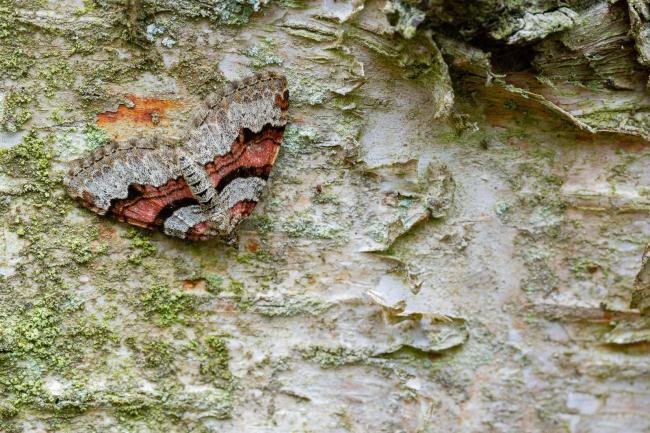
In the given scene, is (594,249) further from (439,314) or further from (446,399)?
(446,399)

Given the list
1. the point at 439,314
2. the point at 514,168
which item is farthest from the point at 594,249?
the point at 439,314

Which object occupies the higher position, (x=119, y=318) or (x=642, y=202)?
(x=642, y=202)

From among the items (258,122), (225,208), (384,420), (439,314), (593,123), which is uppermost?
(593,123)
